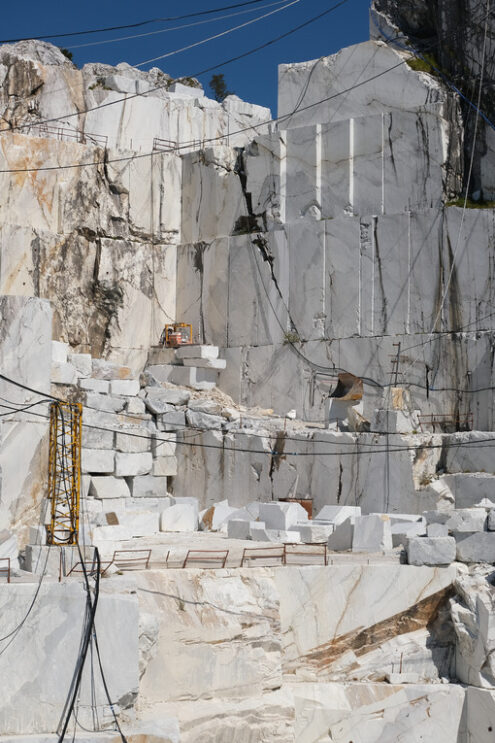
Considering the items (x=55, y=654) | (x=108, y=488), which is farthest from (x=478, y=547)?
(x=108, y=488)

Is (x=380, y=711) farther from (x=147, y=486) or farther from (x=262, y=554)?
(x=147, y=486)

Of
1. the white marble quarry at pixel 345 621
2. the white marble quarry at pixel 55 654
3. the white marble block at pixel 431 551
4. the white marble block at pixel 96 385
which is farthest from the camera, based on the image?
the white marble block at pixel 96 385

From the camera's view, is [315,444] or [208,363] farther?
[208,363]

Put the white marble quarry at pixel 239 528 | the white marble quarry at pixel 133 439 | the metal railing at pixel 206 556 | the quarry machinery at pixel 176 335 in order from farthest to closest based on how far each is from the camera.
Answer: the quarry machinery at pixel 176 335
the white marble quarry at pixel 133 439
the white marble quarry at pixel 239 528
the metal railing at pixel 206 556

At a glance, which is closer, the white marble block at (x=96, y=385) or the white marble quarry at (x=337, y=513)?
the white marble quarry at (x=337, y=513)

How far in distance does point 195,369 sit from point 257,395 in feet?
5.91

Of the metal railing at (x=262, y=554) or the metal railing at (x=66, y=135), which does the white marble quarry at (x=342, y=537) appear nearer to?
the metal railing at (x=262, y=554)

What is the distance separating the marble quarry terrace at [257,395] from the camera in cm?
1784

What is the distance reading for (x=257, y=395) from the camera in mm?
29234

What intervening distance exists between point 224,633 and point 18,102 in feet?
61.6

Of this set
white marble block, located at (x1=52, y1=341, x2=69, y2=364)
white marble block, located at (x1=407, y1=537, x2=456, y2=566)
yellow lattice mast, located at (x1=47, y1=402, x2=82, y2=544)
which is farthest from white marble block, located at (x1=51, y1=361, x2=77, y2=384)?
white marble block, located at (x1=407, y1=537, x2=456, y2=566)

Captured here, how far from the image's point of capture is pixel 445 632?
Result: 1975 cm

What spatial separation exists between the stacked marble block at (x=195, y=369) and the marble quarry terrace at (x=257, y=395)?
0.20ft

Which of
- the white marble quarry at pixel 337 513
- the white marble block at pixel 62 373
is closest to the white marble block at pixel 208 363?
the white marble block at pixel 62 373
